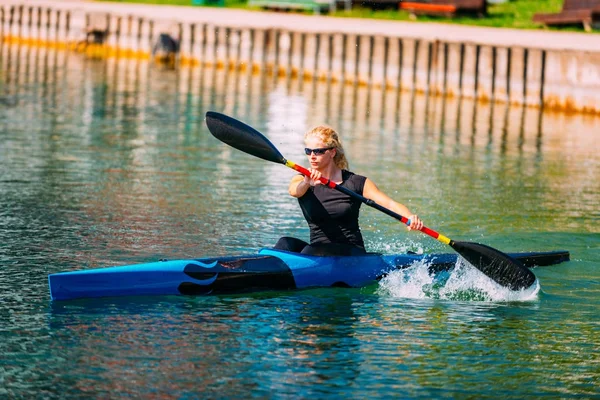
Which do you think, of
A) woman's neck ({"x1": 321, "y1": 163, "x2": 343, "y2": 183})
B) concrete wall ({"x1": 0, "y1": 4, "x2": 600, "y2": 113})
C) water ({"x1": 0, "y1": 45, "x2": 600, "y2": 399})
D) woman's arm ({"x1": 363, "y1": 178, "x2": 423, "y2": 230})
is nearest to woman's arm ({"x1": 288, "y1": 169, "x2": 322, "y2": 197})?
woman's neck ({"x1": 321, "y1": 163, "x2": 343, "y2": 183})

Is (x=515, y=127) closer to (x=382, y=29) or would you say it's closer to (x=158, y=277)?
(x=382, y=29)

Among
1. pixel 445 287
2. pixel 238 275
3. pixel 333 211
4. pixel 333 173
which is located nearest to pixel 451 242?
pixel 445 287

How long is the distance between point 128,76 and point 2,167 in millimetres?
18258

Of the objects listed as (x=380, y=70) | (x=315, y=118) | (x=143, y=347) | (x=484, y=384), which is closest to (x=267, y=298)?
(x=143, y=347)

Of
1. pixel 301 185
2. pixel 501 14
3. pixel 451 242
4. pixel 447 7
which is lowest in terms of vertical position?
pixel 451 242

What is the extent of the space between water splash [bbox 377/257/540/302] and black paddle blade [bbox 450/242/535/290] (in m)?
0.08

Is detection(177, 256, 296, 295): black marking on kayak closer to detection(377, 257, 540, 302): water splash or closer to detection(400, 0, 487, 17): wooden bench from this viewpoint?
detection(377, 257, 540, 302): water splash

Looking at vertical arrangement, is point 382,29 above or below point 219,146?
above

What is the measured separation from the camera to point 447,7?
3662 cm

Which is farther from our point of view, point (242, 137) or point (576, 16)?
point (576, 16)

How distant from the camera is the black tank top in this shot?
11688 mm

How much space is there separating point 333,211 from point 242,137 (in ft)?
4.36

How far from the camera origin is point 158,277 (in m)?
11.2

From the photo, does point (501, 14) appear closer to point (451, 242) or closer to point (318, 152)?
point (451, 242)
